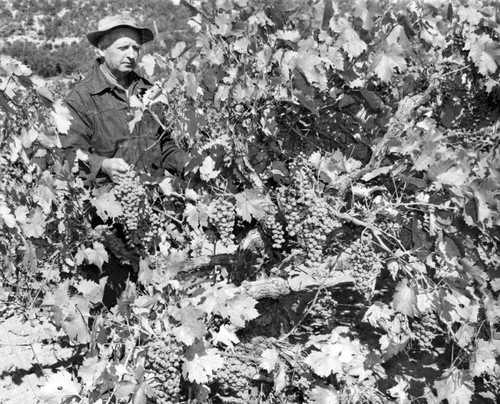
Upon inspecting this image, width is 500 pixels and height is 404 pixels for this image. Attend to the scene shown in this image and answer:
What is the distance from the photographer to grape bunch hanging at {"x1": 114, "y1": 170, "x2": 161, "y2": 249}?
2600mm

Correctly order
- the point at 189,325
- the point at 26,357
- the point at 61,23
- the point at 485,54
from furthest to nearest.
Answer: the point at 61,23 → the point at 26,357 → the point at 485,54 → the point at 189,325

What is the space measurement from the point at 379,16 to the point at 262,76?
0.63 metres

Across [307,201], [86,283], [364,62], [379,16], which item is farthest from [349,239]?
[86,283]

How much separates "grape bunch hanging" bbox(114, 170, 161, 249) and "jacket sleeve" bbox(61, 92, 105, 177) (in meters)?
0.25

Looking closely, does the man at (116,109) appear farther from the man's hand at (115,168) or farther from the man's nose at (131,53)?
the man's hand at (115,168)

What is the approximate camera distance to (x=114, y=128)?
3.23 metres

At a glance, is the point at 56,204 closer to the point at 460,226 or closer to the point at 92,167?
the point at 92,167

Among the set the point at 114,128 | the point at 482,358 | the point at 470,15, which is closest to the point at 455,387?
the point at 482,358

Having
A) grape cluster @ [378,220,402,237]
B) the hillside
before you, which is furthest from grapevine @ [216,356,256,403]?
the hillside

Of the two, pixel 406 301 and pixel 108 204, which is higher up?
pixel 108 204

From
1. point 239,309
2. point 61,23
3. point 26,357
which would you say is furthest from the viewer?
point 61,23

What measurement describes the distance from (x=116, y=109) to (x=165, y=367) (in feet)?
4.93

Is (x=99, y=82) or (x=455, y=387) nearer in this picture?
(x=455, y=387)

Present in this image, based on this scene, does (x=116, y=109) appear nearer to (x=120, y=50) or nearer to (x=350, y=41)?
(x=120, y=50)
